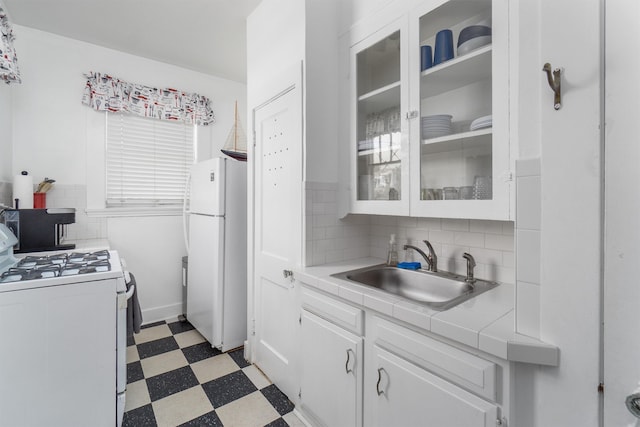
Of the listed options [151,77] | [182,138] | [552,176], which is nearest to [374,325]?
[552,176]

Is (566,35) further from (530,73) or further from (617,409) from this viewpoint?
(617,409)

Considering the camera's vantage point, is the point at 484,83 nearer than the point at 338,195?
Yes

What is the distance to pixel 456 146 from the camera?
1345mm

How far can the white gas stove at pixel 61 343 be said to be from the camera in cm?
127

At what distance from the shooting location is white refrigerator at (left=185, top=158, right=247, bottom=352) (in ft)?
7.62

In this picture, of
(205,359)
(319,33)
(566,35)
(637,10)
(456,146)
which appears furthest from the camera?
(205,359)

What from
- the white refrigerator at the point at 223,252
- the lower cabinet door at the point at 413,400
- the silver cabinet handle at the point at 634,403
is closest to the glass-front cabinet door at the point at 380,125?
the lower cabinet door at the point at 413,400

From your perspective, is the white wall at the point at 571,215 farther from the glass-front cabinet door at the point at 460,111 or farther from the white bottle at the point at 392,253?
the white bottle at the point at 392,253

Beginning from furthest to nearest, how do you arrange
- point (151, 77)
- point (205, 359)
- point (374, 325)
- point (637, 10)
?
1. point (151, 77)
2. point (205, 359)
3. point (374, 325)
4. point (637, 10)

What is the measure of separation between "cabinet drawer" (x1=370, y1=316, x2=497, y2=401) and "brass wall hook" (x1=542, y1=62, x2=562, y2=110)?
0.76 meters

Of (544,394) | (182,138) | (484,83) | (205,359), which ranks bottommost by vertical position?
(205,359)

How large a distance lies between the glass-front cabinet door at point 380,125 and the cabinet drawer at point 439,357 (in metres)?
0.60

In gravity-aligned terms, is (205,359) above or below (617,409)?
below

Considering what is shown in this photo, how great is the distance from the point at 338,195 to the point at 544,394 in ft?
4.26
